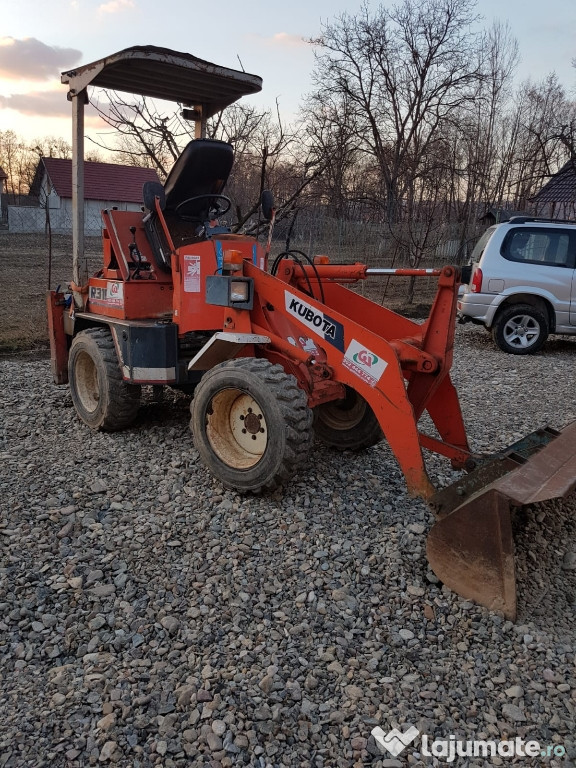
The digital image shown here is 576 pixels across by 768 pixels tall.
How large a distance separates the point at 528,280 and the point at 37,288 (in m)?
10.0

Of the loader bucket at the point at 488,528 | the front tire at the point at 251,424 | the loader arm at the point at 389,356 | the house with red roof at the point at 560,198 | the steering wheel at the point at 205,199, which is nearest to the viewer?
the loader bucket at the point at 488,528

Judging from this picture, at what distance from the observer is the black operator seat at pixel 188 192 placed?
4.77 meters

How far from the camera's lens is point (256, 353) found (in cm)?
448

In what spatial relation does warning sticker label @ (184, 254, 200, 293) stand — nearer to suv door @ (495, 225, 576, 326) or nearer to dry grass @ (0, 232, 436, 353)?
dry grass @ (0, 232, 436, 353)

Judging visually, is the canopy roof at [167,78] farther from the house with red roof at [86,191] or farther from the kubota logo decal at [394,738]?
the house with red roof at [86,191]

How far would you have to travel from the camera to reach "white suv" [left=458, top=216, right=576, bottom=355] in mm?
9477

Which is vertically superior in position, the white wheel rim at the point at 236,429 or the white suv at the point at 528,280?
the white suv at the point at 528,280

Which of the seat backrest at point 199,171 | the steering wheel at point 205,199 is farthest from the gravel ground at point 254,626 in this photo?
the seat backrest at point 199,171

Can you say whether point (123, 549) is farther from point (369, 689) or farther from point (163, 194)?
point (163, 194)

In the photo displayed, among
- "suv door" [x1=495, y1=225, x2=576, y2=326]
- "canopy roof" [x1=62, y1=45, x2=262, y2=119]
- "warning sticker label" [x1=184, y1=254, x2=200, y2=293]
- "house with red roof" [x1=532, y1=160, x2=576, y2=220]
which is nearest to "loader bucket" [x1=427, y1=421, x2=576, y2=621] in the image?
"warning sticker label" [x1=184, y1=254, x2=200, y2=293]

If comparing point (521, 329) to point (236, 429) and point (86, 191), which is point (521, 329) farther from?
point (86, 191)

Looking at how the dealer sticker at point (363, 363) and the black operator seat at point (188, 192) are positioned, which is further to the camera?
the black operator seat at point (188, 192)

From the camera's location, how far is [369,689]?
8.37 feet

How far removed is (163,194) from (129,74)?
115 cm
